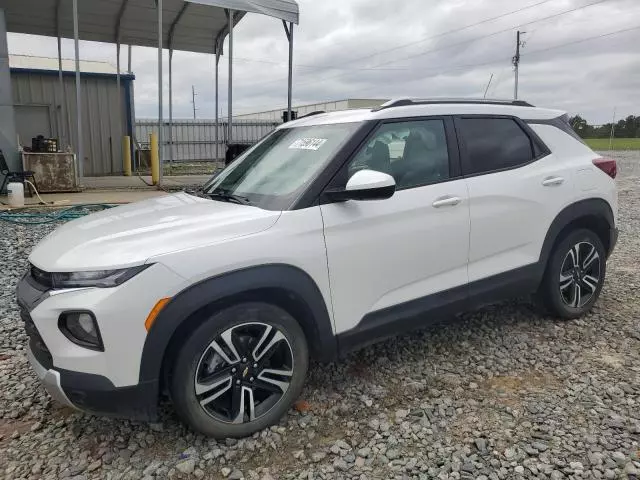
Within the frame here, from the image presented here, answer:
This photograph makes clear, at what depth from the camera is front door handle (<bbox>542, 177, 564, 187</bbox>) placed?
3844 mm

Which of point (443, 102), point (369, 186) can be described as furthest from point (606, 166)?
point (369, 186)

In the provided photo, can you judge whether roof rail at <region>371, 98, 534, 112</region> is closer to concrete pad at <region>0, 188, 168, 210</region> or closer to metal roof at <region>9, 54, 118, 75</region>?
concrete pad at <region>0, 188, 168, 210</region>

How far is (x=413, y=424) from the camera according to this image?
9.44ft

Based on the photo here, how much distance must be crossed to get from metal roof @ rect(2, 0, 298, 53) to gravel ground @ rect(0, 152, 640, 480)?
10007 mm

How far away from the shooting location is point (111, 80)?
1784cm

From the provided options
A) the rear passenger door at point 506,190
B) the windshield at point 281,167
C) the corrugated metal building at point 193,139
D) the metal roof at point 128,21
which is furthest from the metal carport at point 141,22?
the corrugated metal building at point 193,139

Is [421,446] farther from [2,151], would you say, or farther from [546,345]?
[2,151]

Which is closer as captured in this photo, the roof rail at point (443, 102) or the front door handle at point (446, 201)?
the front door handle at point (446, 201)

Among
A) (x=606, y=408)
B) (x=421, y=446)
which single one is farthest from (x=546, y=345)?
(x=421, y=446)

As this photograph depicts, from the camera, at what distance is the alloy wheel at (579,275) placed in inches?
162

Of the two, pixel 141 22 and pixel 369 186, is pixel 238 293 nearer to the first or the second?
pixel 369 186

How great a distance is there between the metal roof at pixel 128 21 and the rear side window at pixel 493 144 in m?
9.00

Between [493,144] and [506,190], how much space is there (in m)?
0.36

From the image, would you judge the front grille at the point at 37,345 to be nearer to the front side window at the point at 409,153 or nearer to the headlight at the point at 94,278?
the headlight at the point at 94,278
